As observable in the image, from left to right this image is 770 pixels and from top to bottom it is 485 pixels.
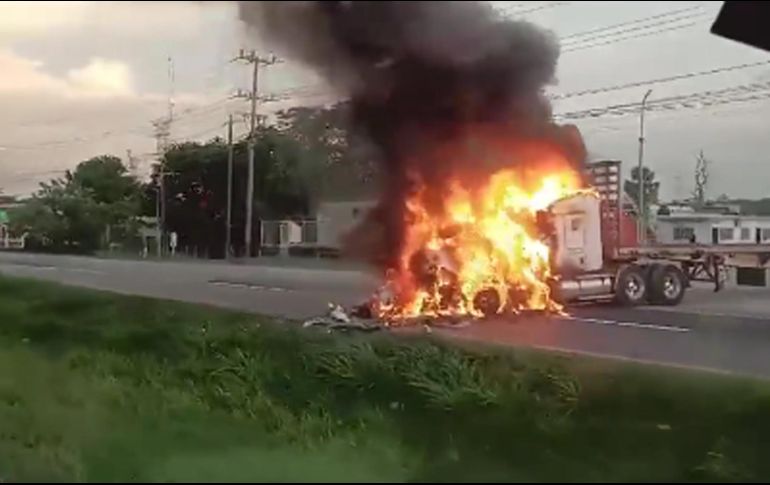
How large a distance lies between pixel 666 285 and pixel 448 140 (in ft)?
43.9

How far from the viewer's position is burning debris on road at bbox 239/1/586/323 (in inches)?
232

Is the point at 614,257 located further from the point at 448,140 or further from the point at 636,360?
the point at 448,140

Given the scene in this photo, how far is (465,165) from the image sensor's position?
1142cm

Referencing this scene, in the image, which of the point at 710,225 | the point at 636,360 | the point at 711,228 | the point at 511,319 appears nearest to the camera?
the point at 636,360

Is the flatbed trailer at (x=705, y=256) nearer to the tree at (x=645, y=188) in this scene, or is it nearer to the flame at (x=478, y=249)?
the tree at (x=645, y=188)

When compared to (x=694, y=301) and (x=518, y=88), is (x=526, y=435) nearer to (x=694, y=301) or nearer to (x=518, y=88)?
(x=518, y=88)

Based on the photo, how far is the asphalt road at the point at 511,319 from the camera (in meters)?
12.8

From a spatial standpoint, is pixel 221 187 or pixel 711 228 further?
pixel 711 228

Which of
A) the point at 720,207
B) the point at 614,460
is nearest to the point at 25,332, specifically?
the point at 614,460

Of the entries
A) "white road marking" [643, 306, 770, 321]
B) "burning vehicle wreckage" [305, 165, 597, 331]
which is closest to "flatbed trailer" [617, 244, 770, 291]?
"white road marking" [643, 306, 770, 321]

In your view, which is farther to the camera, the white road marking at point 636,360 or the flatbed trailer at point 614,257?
the flatbed trailer at point 614,257

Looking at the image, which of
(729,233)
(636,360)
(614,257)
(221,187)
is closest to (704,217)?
(729,233)

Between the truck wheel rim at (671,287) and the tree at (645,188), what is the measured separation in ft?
5.75

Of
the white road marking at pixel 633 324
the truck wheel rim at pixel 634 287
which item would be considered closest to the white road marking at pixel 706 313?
the truck wheel rim at pixel 634 287
